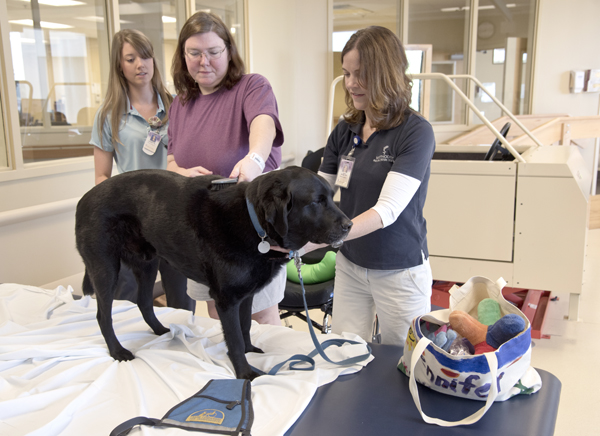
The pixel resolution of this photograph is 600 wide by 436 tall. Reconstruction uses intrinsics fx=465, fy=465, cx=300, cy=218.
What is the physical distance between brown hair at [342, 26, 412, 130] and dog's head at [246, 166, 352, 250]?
37 centimetres

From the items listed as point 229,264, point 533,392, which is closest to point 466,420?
point 533,392

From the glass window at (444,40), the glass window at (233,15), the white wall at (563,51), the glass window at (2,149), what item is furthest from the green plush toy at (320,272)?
the white wall at (563,51)

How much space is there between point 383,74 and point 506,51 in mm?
7654

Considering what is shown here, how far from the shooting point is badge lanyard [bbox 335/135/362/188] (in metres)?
1.59

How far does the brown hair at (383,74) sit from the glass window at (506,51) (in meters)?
7.00

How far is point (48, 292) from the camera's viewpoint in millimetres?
2129

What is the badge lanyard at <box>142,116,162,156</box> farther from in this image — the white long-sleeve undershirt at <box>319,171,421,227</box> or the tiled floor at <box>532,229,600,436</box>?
the tiled floor at <box>532,229,600,436</box>

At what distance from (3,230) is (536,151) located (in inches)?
145

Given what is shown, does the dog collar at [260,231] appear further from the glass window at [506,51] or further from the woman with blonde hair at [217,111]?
the glass window at [506,51]

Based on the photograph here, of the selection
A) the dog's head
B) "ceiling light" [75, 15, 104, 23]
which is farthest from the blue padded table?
"ceiling light" [75, 15, 104, 23]

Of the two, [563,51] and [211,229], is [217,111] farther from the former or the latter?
[563,51]

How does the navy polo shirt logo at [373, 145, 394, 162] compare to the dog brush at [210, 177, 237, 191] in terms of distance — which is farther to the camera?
the navy polo shirt logo at [373, 145, 394, 162]

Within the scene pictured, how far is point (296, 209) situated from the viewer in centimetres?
124

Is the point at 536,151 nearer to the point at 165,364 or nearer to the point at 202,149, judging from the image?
the point at 202,149
